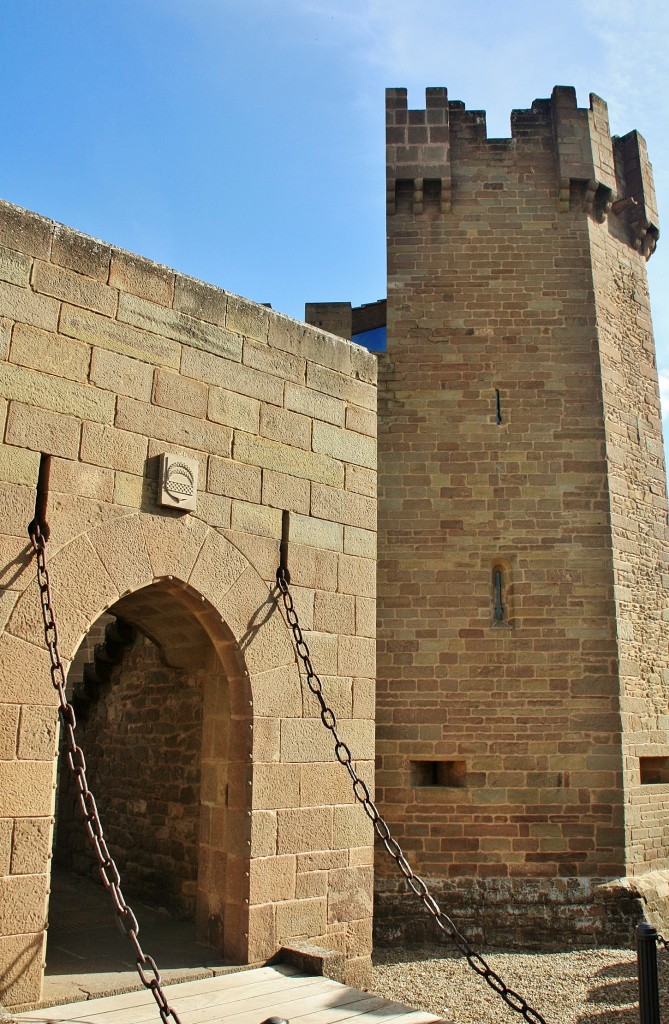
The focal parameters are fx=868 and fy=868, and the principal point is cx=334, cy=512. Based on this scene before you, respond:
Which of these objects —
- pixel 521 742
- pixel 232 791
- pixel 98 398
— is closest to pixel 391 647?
pixel 521 742

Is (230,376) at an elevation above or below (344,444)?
above

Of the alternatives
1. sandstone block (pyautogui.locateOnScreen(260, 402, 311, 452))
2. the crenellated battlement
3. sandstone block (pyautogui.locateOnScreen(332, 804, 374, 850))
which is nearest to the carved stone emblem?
sandstone block (pyautogui.locateOnScreen(260, 402, 311, 452))

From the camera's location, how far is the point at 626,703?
30.9 feet

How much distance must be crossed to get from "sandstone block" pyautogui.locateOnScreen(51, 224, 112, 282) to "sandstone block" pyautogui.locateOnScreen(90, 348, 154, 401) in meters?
0.42

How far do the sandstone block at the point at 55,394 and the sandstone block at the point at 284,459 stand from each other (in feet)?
2.89

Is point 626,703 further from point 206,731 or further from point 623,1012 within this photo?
point 206,731


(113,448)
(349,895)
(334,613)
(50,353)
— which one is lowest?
(349,895)

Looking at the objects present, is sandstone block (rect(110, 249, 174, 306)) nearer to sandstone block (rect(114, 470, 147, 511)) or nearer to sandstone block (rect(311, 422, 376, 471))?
sandstone block (rect(114, 470, 147, 511))

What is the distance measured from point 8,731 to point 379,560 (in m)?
6.12

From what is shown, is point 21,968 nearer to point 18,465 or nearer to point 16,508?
point 16,508

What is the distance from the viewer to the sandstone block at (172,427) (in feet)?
14.8

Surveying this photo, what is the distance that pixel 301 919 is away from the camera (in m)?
4.81

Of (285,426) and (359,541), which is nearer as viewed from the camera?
(285,426)

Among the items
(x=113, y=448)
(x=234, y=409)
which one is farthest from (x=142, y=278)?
(x=113, y=448)
